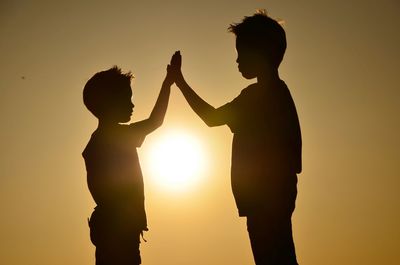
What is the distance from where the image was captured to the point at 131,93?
6.59m

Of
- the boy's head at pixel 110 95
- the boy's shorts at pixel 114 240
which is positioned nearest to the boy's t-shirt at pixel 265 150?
the boy's shorts at pixel 114 240

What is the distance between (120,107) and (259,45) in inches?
78.8

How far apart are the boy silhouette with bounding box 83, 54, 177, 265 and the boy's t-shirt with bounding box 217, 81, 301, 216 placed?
1.46m

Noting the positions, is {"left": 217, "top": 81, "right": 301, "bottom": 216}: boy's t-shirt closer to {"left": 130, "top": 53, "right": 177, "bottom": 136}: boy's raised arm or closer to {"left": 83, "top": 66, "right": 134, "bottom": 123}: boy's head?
{"left": 130, "top": 53, "right": 177, "bottom": 136}: boy's raised arm

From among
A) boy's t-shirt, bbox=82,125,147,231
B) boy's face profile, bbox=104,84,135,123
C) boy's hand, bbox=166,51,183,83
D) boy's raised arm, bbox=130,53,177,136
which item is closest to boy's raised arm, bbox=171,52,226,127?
boy's hand, bbox=166,51,183,83

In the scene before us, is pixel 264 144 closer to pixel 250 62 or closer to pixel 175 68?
pixel 250 62

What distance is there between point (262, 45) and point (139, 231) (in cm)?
258

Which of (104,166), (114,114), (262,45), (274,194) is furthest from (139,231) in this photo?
(262,45)

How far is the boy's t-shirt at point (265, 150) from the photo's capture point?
508 cm

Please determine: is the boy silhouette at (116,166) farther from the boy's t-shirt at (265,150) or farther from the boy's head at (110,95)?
the boy's t-shirt at (265,150)

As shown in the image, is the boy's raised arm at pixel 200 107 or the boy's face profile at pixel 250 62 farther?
the boy's raised arm at pixel 200 107

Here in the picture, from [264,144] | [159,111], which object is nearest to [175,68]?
[159,111]

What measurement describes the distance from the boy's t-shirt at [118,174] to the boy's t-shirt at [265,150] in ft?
4.77

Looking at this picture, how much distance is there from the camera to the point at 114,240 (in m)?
6.07
